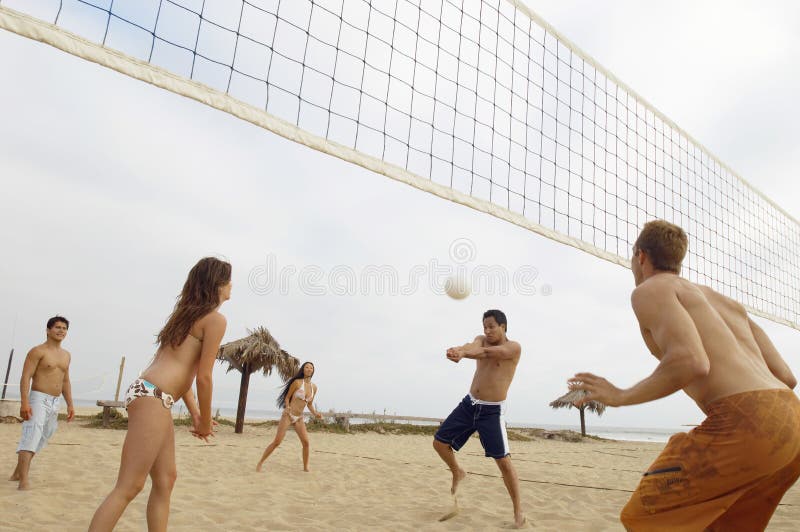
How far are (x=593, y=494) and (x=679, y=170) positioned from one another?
199 inches

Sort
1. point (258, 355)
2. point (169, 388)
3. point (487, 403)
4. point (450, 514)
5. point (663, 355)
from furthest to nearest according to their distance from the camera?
point (258, 355), point (487, 403), point (450, 514), point (169, 388), point (663, 355)

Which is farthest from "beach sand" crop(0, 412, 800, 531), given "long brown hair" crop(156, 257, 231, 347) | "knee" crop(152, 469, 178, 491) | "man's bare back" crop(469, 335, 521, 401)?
"long brown hair" crop(156, 257, 231, 347)

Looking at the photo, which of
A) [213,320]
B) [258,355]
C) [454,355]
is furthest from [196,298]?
[258,355]

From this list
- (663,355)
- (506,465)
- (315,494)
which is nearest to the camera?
(663,355)

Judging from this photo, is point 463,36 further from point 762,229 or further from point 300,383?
point 762,229

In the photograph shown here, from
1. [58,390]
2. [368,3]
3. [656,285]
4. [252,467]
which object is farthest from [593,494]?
[368,3]

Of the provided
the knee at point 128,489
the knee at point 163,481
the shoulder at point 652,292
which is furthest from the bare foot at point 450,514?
the shoulder at point 652,292

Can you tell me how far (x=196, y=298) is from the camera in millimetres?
2342

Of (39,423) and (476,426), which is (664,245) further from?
(39,423)

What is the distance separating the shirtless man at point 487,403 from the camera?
3947 millimetres

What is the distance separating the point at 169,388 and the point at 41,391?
9.31 ft

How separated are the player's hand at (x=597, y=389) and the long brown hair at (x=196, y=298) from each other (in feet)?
4.95

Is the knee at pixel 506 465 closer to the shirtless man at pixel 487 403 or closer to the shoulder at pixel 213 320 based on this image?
the shirtless man at pixel 487 403

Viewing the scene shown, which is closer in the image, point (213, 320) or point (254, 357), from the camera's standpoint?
point (213, 320)
